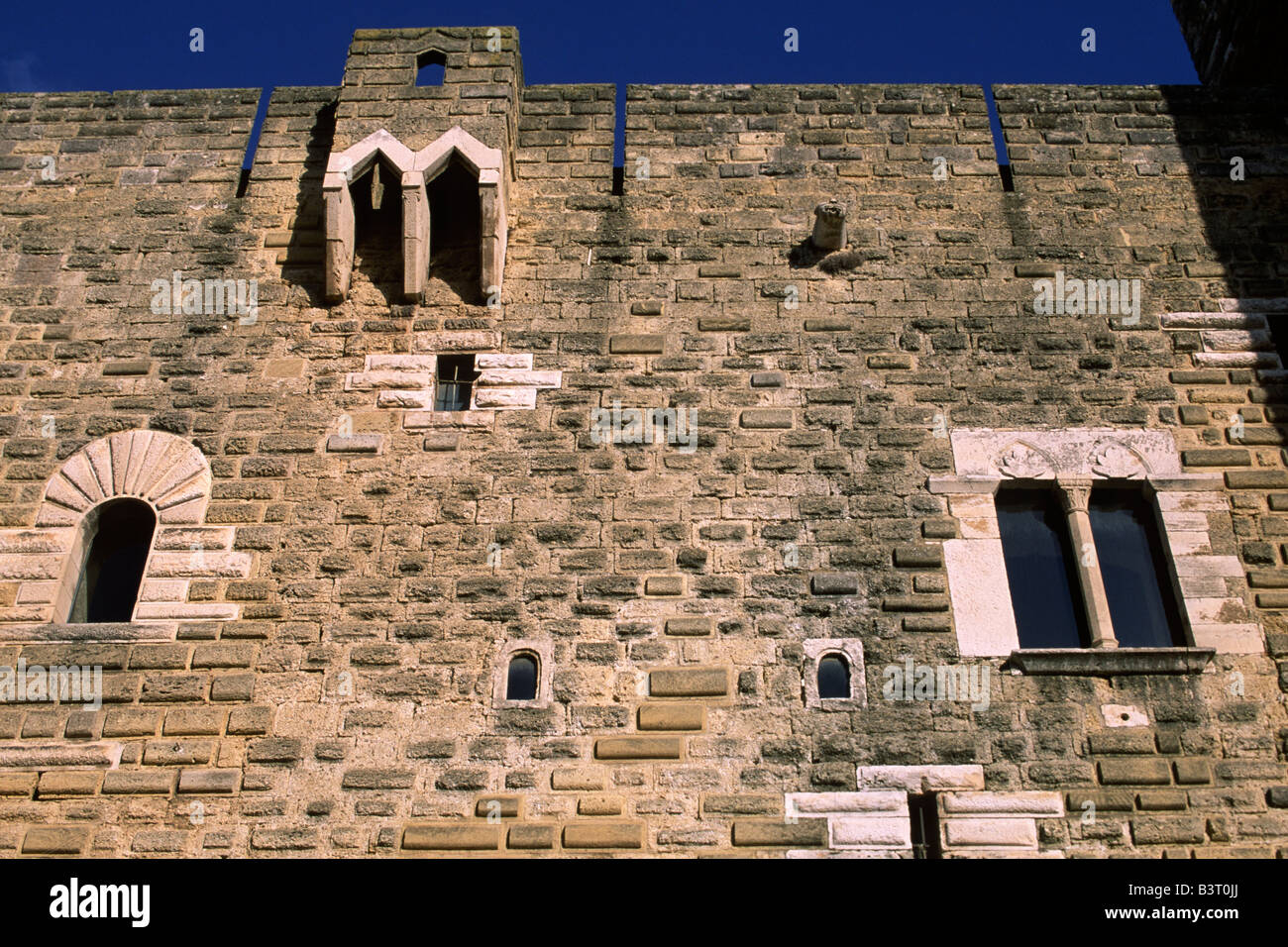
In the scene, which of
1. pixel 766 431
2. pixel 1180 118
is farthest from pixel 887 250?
pixel 1180 118

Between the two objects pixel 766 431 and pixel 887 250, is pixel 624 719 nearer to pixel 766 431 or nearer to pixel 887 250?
pixel 766 431

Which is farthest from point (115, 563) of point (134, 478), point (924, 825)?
point (924, 825)

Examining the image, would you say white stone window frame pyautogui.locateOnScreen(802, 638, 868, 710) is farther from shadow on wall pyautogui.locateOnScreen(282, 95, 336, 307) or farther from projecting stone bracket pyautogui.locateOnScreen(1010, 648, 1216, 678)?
shadow on wall pyautogui.locateOnScreen(282, 95, 336, 307)

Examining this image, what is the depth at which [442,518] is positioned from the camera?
6.78 metres

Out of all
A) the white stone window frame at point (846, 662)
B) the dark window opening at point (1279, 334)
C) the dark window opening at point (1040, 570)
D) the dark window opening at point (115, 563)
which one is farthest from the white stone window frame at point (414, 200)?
the dark window opening at point (1279, 334)

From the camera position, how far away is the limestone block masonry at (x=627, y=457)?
235 inches

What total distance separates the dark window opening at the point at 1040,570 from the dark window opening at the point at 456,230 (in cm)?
354

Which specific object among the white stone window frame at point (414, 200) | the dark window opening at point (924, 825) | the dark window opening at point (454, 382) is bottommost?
the dark window opening at point (924, 825)

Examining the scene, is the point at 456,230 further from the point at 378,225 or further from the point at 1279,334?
the point at 1279,334

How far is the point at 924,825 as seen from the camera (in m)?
5.86

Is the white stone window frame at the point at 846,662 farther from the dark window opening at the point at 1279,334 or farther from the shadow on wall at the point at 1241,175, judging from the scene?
the shadow on wall at the point at 1241,175

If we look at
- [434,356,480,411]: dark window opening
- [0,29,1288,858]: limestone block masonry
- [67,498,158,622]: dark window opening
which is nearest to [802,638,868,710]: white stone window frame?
[0,29,1288,858]: limestone block masonry

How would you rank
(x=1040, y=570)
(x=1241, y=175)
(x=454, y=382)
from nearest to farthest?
(x=1040, y=570), (x=454, y=382), (x=1241, y=175)

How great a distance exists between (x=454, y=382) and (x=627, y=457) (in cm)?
122
